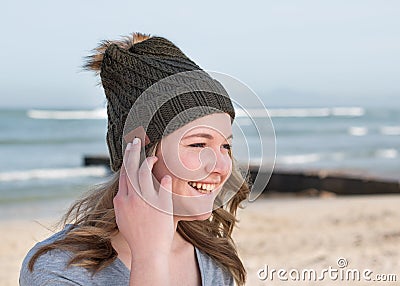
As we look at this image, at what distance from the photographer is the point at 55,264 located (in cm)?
242

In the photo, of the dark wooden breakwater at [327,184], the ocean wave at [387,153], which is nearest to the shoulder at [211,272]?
the dark wooden breakwater at [327,184]

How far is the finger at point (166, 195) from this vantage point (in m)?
2.29

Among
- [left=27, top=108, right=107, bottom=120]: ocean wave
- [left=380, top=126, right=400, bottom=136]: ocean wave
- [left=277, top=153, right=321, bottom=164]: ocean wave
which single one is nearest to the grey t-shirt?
[left=277, top=153, right=321, bottom=164]: ocean wave

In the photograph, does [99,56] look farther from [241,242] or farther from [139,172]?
[241,242]

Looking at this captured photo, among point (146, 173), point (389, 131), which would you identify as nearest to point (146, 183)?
point (146, 173)

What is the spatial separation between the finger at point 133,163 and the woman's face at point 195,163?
123 mm

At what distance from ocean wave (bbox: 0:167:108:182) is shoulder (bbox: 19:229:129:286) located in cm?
1628

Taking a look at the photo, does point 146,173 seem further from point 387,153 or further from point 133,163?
point 387,153

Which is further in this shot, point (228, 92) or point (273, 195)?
point (273, 195)

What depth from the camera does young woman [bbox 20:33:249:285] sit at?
7.52 feet

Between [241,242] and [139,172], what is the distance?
7309 mm

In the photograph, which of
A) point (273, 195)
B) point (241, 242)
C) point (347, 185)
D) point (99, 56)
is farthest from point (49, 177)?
point (99, 56)

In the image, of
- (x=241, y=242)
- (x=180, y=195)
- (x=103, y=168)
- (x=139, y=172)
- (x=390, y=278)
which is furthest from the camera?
(x=103, y=168)

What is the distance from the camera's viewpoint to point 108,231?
2.56 meters
